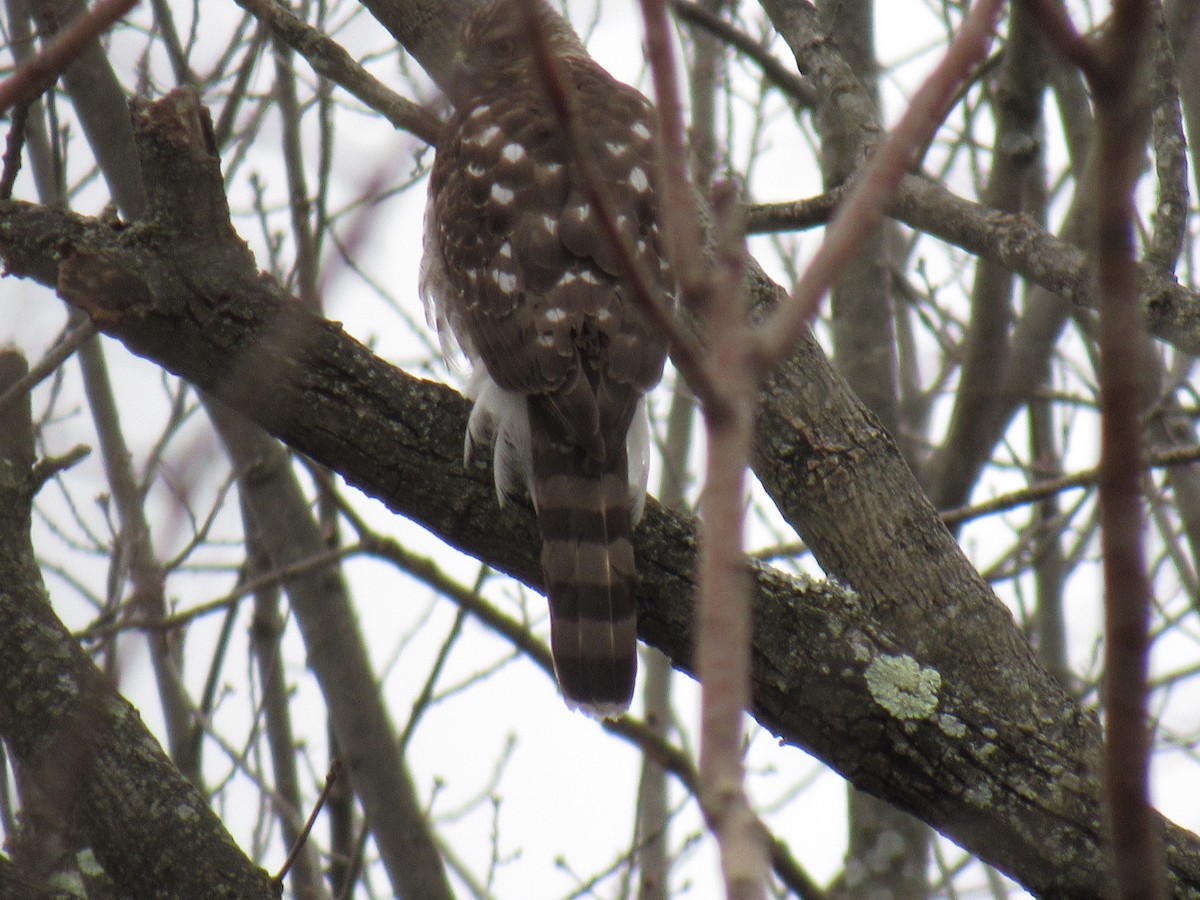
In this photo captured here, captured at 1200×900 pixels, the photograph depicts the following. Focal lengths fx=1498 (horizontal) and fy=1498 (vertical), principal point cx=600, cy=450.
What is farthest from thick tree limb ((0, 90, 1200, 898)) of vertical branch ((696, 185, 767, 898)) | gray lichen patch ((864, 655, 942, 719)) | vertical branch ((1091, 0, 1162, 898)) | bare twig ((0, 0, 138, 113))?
vertical branch ((1091, 0, 1162, 898))

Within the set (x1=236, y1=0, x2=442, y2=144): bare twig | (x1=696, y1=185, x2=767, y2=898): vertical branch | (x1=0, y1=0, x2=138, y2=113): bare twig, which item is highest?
(x1=236, y1=0, x2=442, y2=144): bare twig

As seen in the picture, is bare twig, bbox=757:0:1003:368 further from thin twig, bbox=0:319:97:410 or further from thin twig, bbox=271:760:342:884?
thin twig, bbox=0:319:97:410

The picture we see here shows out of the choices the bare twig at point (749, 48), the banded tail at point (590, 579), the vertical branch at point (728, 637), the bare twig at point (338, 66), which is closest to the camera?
the vertical branch at point (728, 637)

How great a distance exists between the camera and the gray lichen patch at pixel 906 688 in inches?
110

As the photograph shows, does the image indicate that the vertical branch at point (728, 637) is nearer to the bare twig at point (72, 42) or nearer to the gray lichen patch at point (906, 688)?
the bare twig at point (72, 42)

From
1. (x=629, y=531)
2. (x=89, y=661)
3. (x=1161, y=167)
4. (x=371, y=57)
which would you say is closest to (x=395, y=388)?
(x=629, y=531)

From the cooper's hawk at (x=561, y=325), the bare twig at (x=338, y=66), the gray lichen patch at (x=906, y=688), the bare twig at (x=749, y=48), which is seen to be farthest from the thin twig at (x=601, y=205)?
the bare twig at (x=749, y=48)

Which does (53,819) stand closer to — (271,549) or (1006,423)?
(271,549)

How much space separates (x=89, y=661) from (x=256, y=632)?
80.5 inches

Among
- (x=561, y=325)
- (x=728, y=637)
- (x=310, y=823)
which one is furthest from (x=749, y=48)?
(x=728, y=637)

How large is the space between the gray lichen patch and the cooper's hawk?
507 millimetres

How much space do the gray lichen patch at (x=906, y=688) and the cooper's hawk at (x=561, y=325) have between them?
507 mm

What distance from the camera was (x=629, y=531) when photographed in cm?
→ 308

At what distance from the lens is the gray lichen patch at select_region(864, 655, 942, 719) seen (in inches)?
110
